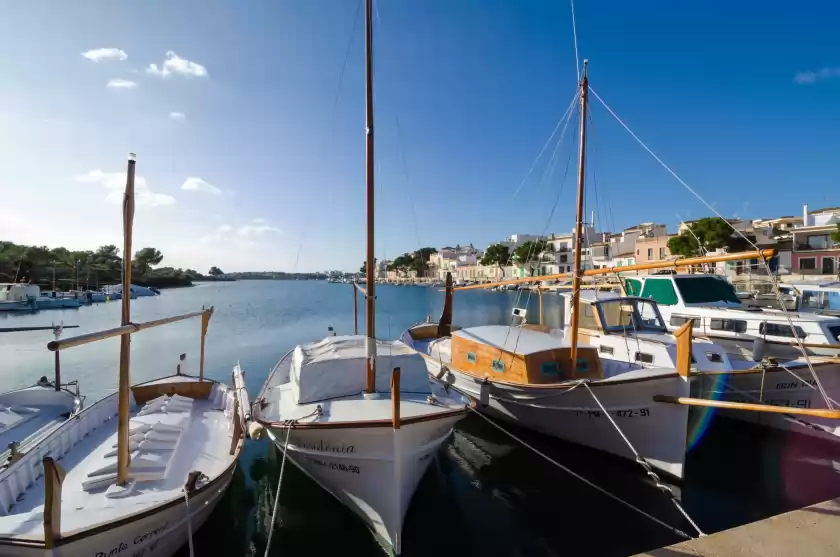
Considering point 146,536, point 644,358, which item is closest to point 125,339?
point 146,536

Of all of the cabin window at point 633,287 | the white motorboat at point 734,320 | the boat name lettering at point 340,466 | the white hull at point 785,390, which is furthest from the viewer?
the cabin window at point 633,287

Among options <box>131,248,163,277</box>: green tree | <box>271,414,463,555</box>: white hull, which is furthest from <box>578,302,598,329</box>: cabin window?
<box>131,248,163,277</box>: green tree

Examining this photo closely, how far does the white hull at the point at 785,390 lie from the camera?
11109 millimetres

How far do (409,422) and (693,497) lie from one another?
6.90 meters

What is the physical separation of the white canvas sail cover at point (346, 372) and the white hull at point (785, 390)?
25.9 feet

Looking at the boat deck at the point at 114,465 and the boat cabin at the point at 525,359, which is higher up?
the boat cabin at the point at 525,359

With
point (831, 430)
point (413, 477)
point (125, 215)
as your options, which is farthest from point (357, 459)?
point (831, 430)

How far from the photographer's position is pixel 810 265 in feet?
144

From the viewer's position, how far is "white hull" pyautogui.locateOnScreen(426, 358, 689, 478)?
8930 mm

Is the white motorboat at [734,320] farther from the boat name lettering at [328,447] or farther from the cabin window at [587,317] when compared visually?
the boat name lettering at [328,447]

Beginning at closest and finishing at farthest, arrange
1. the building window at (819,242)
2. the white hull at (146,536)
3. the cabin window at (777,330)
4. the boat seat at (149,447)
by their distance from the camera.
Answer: the white hull at (146,536) < the boat seat at (149,447) < the cabin window at (777,330) < the building window at (819,242)

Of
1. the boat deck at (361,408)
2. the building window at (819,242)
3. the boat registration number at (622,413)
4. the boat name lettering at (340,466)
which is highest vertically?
the building window at (819,242)

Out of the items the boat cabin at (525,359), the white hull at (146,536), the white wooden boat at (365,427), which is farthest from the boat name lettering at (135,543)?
the boat cabin at (525,359)

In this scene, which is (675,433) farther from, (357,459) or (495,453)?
(357,459)
